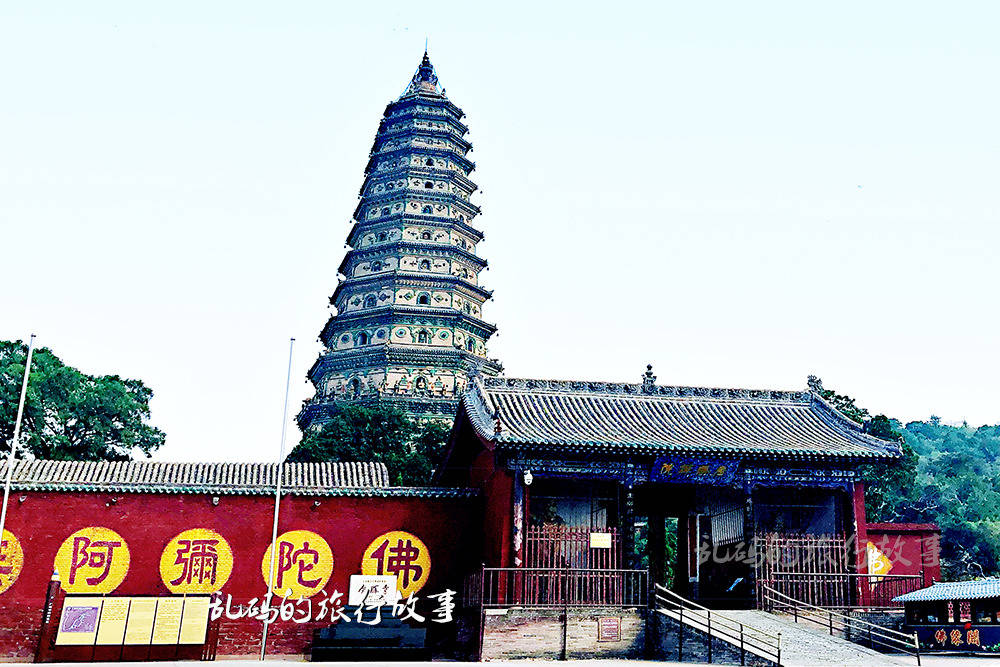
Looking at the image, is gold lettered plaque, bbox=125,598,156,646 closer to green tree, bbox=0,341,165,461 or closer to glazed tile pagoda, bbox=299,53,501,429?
green tree, bbox=0,341,165,461

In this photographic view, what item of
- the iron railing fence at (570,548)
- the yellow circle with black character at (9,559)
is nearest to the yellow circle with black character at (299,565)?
the iron railing fence at (570,548)

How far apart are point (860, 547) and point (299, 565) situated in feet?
39.2

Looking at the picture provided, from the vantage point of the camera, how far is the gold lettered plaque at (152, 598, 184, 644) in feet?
54.4

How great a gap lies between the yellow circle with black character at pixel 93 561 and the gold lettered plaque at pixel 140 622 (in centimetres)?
255

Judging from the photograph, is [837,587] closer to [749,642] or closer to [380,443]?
[749,642]

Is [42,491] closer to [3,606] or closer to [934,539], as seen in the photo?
[3,606]

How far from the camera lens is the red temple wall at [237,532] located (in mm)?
18562

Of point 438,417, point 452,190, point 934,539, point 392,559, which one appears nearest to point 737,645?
point 392,559

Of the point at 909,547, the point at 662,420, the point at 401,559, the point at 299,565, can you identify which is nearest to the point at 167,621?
Result: the point at 299,565

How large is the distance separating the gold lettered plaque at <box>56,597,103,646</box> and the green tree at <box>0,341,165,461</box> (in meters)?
19.0

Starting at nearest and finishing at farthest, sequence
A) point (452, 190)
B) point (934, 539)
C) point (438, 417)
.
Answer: point (934, 539) < point (438, 417) < point (452, 190)

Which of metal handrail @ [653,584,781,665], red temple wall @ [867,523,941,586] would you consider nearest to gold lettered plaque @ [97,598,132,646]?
metal handrail @ [653,584,781,665]

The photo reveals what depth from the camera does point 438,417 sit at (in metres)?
40.8

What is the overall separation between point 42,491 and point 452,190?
28.6m
